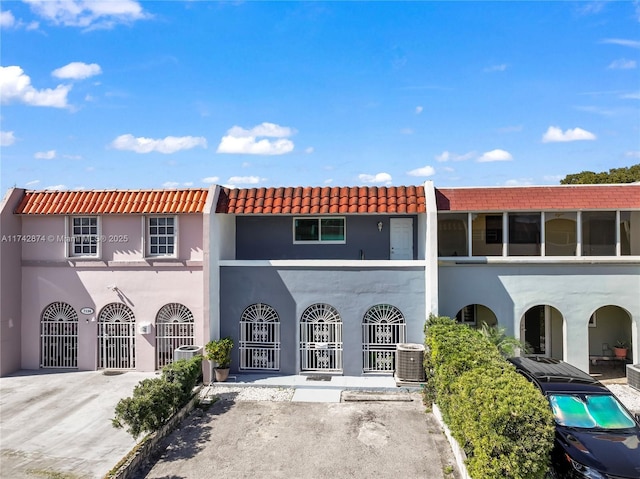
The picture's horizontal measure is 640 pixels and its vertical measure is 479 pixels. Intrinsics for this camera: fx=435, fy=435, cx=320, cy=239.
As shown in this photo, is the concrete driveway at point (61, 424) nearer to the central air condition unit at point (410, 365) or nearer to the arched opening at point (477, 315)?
the central air condition unit at point (410, 365)

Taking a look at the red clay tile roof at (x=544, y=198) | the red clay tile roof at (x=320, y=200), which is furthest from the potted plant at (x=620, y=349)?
the red clay tile roof at (x=320, y=200)

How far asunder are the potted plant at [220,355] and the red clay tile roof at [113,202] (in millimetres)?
4410

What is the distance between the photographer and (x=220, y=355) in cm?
1377

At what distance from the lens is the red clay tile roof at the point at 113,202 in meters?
14.9

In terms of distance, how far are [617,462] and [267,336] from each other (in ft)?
32.4

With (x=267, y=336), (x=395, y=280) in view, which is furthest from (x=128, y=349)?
(x=395, y=280)

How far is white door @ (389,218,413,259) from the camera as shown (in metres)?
15.7

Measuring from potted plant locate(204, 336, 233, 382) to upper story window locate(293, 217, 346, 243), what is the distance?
4438mm

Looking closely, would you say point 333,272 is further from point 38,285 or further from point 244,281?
point 38,285

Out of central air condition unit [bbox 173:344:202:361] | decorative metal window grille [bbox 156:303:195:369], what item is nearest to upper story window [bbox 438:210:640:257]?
central air condition unit [bbox 173:344:202:361]

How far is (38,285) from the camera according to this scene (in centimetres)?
1575

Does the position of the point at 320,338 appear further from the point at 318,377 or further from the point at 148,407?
the point at 148,407

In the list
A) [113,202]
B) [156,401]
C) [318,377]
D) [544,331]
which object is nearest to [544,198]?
[544,331]

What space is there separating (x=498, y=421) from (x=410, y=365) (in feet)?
21.0
